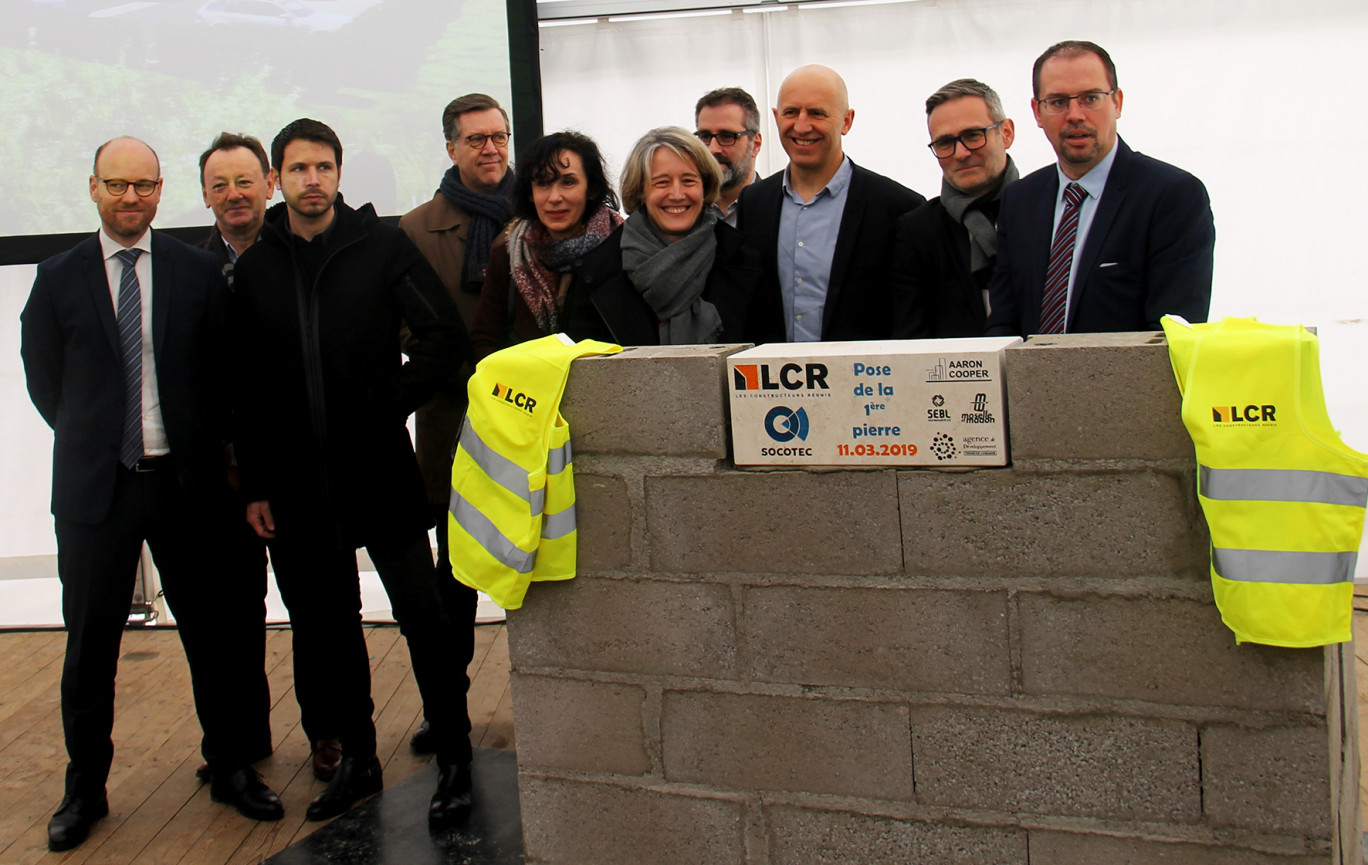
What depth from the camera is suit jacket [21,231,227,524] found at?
3.02 meters

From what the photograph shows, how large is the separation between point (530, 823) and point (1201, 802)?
130cm

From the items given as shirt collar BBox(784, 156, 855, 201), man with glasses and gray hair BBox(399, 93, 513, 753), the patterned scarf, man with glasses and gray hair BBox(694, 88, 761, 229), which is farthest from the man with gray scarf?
man with glasses and gray hair BBox(399, 93, 513, 753)

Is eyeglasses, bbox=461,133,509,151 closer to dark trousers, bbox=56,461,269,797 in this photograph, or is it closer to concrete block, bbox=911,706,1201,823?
dark trousers, bbox=56,461,269,797

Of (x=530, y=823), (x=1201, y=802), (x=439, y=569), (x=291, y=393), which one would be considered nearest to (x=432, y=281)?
(x=291, y=393)

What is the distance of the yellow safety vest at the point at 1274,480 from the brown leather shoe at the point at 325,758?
2.59 metres

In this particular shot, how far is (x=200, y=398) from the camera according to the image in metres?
3.12

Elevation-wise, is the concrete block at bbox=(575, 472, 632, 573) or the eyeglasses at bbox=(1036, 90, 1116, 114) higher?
the eyeglasses at bbox=(1036, 90, 1116, 114)

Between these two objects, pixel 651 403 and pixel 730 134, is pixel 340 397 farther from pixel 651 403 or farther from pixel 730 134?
pixel 730 134

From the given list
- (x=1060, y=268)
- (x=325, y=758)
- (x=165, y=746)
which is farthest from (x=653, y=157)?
(x=165, y=746)

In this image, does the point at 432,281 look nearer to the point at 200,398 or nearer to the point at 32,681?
the point at 200,398

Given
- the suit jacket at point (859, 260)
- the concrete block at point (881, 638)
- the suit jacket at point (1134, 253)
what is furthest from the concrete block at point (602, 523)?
the suit jacket at point (1134, 253)

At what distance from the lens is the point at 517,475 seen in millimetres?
2137

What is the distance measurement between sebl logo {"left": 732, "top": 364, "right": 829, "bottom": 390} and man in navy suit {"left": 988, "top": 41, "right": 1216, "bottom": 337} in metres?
0.88

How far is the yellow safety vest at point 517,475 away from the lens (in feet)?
7.00
